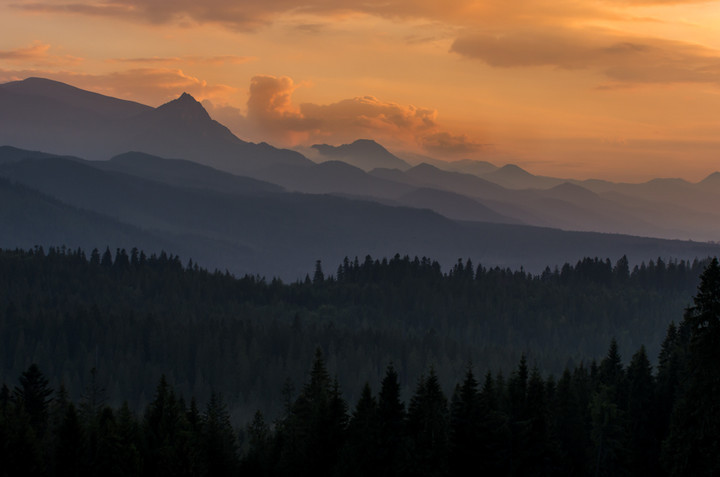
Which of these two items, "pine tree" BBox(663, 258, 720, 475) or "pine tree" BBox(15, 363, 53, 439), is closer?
"pine tree" BBox(663, 258, 720, 475)

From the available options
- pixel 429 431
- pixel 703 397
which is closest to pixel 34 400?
pixel 429 431

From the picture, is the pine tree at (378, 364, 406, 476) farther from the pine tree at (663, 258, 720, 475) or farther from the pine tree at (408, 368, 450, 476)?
the pine tree at (663, 258, 720, 475)

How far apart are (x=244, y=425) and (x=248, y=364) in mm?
29676

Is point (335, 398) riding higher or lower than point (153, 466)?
higher

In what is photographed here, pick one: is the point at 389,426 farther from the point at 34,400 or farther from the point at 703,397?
the point at 34,400

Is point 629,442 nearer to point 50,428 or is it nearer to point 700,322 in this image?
point 700,322

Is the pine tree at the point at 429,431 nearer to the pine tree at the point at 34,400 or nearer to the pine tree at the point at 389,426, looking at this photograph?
the pine tree at the point at 389,426

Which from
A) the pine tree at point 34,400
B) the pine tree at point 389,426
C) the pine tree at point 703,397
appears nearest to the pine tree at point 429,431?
the pine tree at point 389,426

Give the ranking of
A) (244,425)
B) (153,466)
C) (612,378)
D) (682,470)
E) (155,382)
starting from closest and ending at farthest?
(682,470)
(153,466)
(612,378)
(244,425)
(155,382)

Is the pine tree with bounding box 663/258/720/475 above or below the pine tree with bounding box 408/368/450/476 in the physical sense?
above

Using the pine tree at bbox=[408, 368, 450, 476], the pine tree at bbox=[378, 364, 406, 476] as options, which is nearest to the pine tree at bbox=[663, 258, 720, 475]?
the pine tree at bbox=[408, 368, 450, 476]

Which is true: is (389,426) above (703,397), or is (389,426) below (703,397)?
below

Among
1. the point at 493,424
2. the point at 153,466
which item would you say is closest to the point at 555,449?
the point at 493,424

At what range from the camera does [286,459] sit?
264 feet
